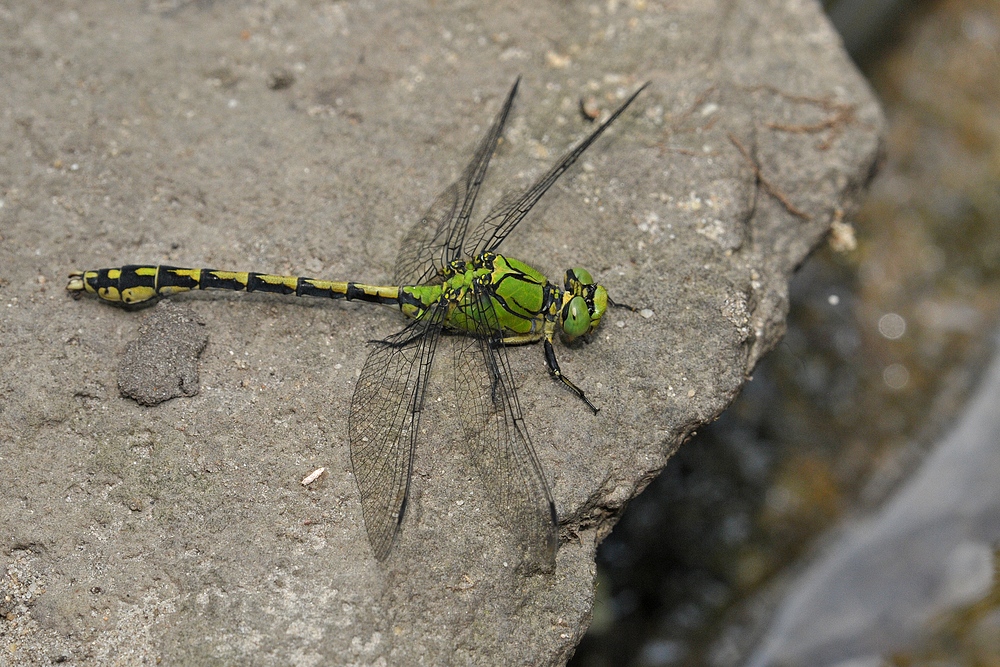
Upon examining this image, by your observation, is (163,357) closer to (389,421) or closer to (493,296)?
(389,421)

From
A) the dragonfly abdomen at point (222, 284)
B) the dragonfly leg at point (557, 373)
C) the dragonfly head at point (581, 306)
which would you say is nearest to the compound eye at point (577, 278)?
the dragonfly head at point (581, 306)

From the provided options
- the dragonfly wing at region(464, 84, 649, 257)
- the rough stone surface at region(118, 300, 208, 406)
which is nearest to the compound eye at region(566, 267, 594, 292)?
the dragonfly wing at region(464, 84, 649, 257)

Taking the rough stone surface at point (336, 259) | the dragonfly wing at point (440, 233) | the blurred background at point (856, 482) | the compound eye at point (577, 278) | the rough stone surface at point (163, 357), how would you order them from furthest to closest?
the blurred background at point (856, 482) < the dragonfly wing at point (440, 233) < the compound eye at point (577, 278) < the rough stone surface at point (163, 357) < the rough stone surface at point (336, 259)

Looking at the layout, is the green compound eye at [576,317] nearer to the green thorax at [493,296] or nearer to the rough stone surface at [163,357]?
the green thorax at [493,296]

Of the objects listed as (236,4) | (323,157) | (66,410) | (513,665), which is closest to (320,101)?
(323,157)

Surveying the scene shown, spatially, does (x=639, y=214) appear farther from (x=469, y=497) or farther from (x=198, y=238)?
(x=198, y=238)

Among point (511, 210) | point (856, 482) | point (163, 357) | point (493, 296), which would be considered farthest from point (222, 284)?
point (856, 482)
